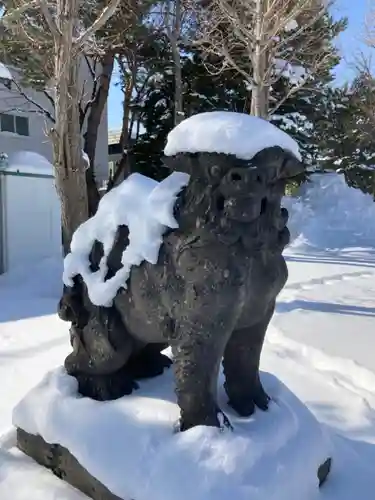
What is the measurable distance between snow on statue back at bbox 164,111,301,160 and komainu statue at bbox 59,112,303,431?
0.06 ft

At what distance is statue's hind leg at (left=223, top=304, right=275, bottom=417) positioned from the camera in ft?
5.96

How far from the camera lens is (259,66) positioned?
6941 mm

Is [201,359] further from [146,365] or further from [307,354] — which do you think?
[307,354]

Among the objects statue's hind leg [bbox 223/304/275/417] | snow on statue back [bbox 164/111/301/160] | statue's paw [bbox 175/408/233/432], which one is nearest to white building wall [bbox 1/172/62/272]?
statue's hind leg [bbox 223/304/275/417]

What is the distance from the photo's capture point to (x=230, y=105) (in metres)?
12.8

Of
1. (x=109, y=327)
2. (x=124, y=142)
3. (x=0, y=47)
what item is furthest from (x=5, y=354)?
(x=124, y=142)

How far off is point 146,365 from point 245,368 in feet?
1.59

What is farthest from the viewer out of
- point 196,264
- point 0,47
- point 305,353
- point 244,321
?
point 0,47

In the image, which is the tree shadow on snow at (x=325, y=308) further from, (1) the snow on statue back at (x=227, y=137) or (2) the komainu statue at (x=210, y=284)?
(1) the snow on statue back at (x=227, y=137)

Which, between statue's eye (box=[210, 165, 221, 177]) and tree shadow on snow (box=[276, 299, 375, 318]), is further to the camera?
tree shadow on snow (box=[276, 299, 375, 318])

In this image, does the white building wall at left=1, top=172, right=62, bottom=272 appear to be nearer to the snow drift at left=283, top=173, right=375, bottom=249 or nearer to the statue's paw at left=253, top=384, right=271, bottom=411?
the snow drift at left=283, top=173, right=375, bottom=249

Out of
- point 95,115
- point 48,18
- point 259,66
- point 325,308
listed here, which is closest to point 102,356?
point 325,308

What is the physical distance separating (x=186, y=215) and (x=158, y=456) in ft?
2.42

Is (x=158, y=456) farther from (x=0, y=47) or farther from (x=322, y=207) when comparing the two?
(x=322, y=207)
